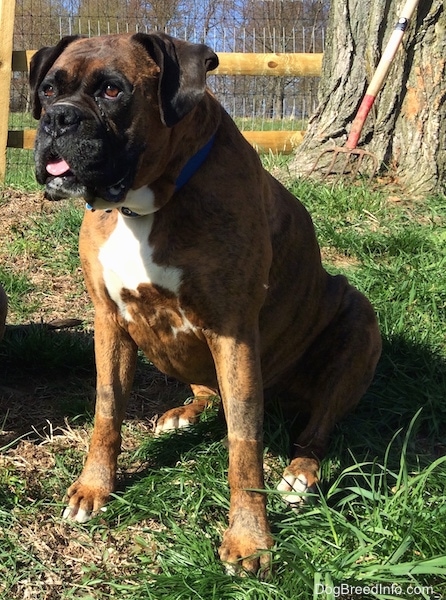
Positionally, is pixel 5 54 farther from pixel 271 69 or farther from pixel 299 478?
pixel 299 478

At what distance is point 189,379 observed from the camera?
9.93 ft

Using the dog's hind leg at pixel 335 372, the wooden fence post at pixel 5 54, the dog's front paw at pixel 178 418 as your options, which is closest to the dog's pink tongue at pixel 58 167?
the dog's front paw at pixel 178 418

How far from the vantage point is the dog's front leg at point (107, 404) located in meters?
2.81

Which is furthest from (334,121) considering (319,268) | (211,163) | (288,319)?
(211,163)

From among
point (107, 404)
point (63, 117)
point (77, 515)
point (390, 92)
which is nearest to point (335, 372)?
point (107, 404)

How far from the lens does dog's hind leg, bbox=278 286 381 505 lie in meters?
3.19

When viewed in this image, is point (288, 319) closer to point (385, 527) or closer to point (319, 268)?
point (319, 268)

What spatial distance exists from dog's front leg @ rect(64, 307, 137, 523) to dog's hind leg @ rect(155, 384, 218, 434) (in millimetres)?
455

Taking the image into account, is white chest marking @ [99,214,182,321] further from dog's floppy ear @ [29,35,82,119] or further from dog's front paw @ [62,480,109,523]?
dog's front paw @ [62,480,109,523]

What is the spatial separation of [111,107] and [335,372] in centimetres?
161

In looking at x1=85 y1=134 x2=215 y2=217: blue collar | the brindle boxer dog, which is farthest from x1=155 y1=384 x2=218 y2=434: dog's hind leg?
x1=85 y1=134 x2=215 y2=217: blue collar

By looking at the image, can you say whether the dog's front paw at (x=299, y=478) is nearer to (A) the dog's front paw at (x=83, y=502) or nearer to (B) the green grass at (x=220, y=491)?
(B) the green grass at (x=220, y=491)

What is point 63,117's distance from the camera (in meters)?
2.24

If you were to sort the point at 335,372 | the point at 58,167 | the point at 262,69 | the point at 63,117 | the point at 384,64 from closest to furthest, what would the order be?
the point at 63,117, the point at 58,167, the point at 335,372, the point at 384,64, the point at 262,69
